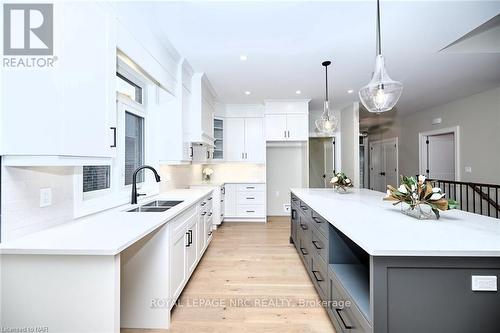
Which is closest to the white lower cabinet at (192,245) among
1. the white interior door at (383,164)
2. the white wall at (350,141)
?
the white wall at (350,141)

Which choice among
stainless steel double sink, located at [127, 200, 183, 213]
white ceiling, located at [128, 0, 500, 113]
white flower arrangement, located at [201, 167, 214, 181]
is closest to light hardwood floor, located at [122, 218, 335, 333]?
stainless steel double sink, located at [127, 200, 183, 213]

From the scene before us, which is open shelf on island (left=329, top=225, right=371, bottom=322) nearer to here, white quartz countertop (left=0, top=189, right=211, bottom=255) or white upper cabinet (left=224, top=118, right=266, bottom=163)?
white quartz countertop (left=0, top=189, right=211, bottom=255)

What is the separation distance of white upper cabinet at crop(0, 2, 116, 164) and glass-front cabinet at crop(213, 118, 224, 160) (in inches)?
151

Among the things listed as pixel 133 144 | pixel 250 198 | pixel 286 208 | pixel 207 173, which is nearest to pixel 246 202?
pixel 250 198

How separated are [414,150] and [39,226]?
7723 mm

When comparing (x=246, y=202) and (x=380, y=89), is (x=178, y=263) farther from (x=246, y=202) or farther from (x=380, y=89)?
(x=246, y=202)

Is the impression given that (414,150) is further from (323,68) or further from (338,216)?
(338,216)

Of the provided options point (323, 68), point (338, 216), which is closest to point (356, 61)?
point (323, 68)

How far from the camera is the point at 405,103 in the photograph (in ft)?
17.8

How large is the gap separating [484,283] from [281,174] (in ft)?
16.2

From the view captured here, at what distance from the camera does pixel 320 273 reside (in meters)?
2.08

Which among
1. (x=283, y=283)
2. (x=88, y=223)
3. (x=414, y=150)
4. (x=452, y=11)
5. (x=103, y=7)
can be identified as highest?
(x=452, y=11)

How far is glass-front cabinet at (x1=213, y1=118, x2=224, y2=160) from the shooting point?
17.5 ft

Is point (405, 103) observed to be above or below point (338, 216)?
above
